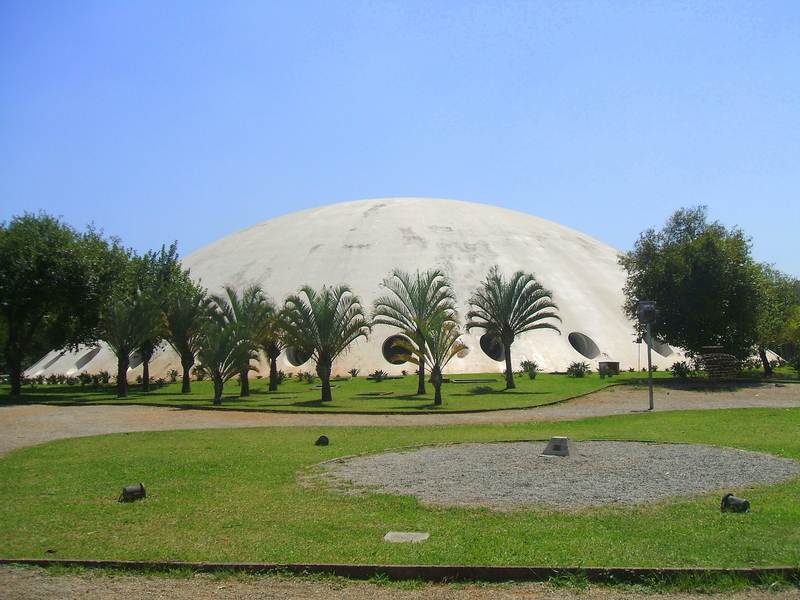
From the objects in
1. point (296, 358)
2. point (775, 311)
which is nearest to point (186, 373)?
point (296, 358)

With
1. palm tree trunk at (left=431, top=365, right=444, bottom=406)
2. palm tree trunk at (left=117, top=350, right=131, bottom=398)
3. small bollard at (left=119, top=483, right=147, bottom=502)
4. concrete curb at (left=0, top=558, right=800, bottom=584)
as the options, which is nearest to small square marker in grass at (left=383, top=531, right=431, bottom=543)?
concrete curb at (left=0, top=558, right=800, bottom=584)

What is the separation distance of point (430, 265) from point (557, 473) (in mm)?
29984

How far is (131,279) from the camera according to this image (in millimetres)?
32938

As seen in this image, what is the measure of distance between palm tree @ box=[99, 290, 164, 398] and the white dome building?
794 cm

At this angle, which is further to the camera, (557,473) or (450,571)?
(557,473)

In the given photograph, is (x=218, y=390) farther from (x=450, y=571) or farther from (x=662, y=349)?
(x=662, y=349)

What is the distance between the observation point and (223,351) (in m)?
24.1

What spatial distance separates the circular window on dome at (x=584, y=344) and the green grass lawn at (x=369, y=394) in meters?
A: 2.80

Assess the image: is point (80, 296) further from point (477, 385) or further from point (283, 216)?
point (283, 216)

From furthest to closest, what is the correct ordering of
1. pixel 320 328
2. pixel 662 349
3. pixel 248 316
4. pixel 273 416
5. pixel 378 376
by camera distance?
pixel 662 349
pixel 378 376
pixel 248 316
pixel 320 328
pixel 273 416

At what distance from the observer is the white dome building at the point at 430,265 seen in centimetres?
3519

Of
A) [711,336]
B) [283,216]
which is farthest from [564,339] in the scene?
[283,216]

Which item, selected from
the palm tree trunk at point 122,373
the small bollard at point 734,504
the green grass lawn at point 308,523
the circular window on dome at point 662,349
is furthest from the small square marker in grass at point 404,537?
the circular window on dome at point 662,349

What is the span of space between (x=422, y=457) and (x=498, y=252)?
31.1 metres
